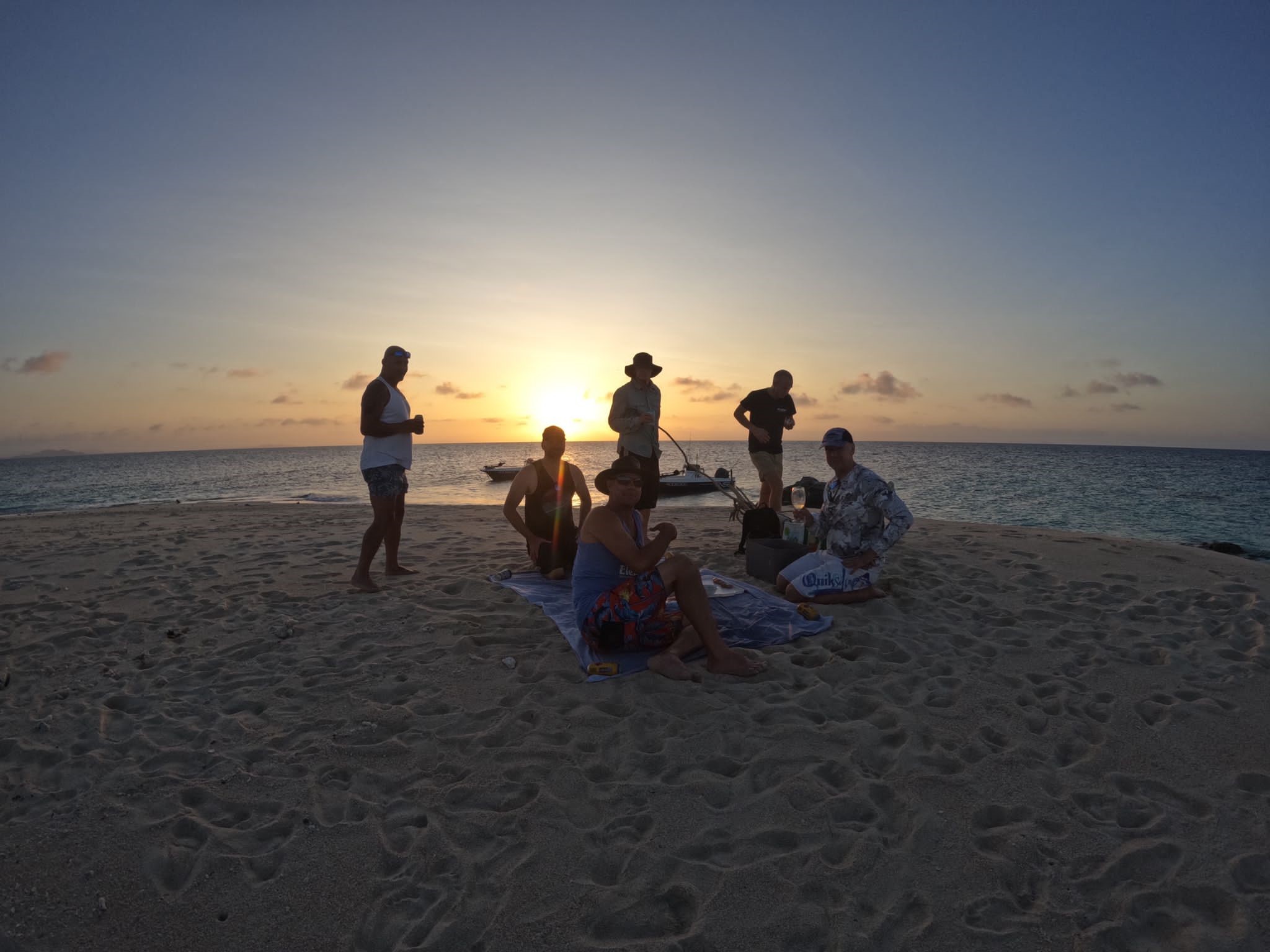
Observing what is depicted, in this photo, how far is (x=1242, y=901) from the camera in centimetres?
226

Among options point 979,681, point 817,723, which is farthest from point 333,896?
point 979,681

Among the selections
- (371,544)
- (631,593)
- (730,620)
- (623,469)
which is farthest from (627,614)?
(371,544)

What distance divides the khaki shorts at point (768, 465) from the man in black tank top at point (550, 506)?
274 centimetres

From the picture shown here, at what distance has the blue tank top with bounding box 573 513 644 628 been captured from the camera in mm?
4105

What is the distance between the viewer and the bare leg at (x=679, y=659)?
13.0ft

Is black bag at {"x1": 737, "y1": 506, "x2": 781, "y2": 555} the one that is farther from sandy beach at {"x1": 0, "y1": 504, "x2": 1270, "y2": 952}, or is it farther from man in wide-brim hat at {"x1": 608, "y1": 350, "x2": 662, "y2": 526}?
sandy beach at {"x1": 0, "y1": 504, "x2": 1270, "y2": 952}

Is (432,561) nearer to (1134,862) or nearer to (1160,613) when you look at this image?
(1134,862)

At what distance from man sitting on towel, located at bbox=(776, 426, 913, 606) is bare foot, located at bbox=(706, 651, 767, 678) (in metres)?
1.60

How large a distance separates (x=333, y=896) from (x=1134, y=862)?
3.02 m

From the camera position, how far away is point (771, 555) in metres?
6.37

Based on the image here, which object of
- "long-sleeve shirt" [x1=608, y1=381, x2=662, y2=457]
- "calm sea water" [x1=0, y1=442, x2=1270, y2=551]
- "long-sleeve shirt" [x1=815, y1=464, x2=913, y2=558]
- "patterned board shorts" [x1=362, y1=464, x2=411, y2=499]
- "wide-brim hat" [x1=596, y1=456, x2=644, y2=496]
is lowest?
"calm sea water" [x1=0, y1=442, x2=1270, y2=551]

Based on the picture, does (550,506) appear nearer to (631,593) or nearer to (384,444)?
(384,444)

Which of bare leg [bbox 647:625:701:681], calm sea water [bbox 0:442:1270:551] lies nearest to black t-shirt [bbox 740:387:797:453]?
bare leg [bbox 647:625:701:681]

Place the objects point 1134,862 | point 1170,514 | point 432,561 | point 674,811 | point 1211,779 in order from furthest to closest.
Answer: point 1170,514
point 432,561
point 1211,779
point 674,811
point 1134,862
